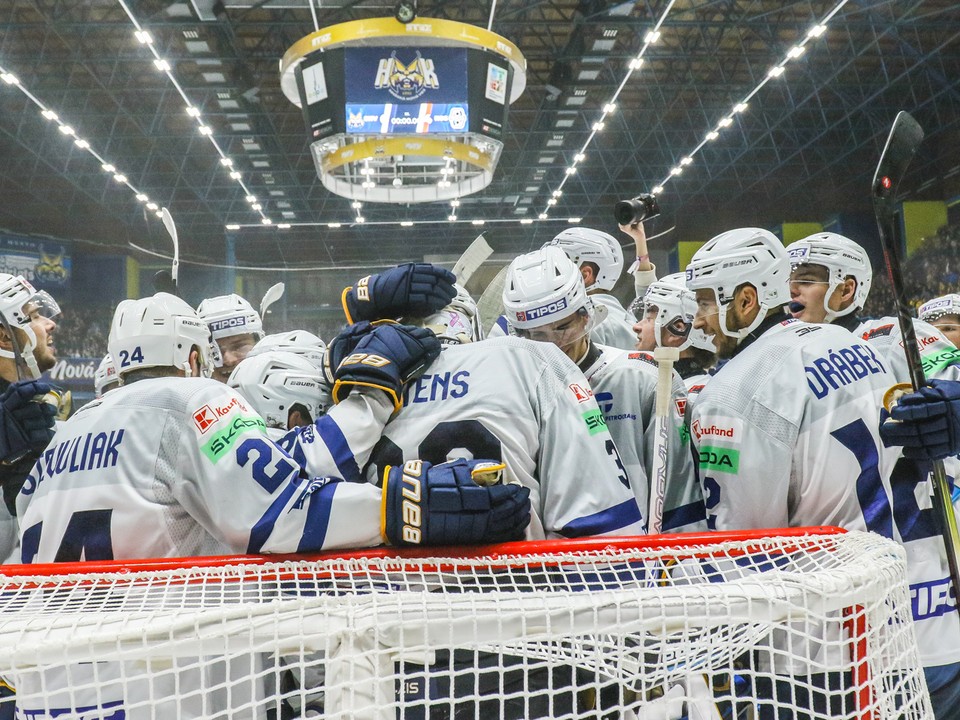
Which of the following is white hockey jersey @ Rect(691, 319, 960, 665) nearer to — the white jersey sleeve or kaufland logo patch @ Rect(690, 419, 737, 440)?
kaufland logo patch @ Rect(690, 419, 737, 440)

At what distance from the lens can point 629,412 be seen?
6.65ft

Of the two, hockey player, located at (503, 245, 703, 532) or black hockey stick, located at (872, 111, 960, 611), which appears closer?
black hockey stick, located at (872, 111, 960, 611)

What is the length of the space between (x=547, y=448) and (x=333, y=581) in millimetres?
621

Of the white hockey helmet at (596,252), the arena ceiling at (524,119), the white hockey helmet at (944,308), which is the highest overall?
the arena ceiling at (524,119)

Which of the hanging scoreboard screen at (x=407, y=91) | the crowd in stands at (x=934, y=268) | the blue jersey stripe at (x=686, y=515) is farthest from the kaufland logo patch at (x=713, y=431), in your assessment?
the crowd in stands at (x=934, y=268)

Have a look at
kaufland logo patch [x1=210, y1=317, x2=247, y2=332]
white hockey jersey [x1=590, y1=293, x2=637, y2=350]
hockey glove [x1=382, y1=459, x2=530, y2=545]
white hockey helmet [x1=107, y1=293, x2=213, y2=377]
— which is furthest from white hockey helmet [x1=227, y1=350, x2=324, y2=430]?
white hockey jersey [x1=590, y1=293, x2=637, y2=350]

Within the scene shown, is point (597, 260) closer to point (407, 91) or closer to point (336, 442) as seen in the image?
point (336, 442)

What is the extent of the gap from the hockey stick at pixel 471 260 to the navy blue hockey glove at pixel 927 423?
1.40m

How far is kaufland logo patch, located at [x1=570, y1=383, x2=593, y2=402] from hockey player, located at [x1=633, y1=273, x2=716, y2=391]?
1.21m

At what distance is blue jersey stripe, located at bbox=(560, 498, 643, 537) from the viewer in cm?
145

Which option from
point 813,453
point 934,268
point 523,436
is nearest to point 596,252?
point 813,453

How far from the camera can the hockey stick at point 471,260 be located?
8.75 ft

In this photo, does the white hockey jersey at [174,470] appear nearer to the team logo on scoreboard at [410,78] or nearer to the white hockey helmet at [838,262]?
the white hockey helmet at [838,262]

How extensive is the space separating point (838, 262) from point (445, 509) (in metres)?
1.91
